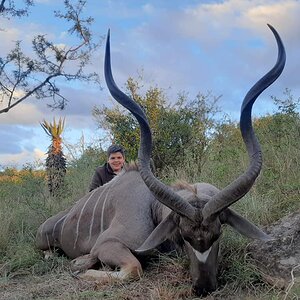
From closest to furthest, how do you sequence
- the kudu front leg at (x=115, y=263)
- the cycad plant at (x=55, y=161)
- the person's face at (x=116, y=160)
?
the kudu front leg at (x=115, y=263), the person's face at (x=116, y=160), the cycad plant at (x=55, y=161)

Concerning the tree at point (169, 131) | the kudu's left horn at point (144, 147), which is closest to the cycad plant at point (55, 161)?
the tree at point (169, 131)

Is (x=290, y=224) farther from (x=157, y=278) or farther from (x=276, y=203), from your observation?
(x=157, y=278)

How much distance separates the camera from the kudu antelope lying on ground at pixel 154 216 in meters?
3.11

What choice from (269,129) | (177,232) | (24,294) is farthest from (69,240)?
(269,129)

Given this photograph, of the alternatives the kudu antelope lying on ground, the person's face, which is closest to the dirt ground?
the kudu antelope lying on ground

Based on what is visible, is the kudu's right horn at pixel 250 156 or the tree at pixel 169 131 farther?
the tree at pixel 169 131

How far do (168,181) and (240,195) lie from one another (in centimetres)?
271

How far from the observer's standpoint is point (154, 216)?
12.8 ft

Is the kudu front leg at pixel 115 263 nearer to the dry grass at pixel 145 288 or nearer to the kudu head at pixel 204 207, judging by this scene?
the dry grass at pixel 145 288

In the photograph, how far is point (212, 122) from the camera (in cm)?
873

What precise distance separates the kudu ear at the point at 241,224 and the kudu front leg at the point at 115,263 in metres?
0.65

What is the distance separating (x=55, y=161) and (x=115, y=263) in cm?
487

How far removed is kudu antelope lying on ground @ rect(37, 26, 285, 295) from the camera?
10.2ft

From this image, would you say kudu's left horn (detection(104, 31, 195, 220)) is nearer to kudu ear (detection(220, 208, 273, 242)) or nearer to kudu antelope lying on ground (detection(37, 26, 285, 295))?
kudu antelope lying on ground (detection(37, 26, 285, 295))
